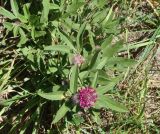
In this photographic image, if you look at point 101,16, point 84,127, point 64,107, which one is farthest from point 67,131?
point 101,16

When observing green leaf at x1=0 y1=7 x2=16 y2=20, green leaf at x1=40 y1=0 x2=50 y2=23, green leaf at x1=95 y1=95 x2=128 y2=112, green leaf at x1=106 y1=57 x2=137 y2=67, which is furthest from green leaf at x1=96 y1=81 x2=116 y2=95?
green leaf at x1=0 y1=7 x2=16 y2=20

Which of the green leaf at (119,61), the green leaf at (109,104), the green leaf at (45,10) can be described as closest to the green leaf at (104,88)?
the green leaf at (109,104)

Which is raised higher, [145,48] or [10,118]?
[145,48]

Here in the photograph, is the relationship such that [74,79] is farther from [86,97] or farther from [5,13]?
[5,13]

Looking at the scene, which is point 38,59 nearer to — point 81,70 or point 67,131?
point 81,70

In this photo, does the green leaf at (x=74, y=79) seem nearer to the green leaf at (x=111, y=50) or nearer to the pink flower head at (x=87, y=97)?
the pink flower head at (x=87, y=97)

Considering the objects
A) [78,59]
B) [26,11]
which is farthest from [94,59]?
[26,11]

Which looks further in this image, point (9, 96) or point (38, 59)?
point (9, 96)

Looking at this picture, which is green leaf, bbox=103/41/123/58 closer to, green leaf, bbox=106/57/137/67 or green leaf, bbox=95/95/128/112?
green leaf, bbox=106/57/137/67
